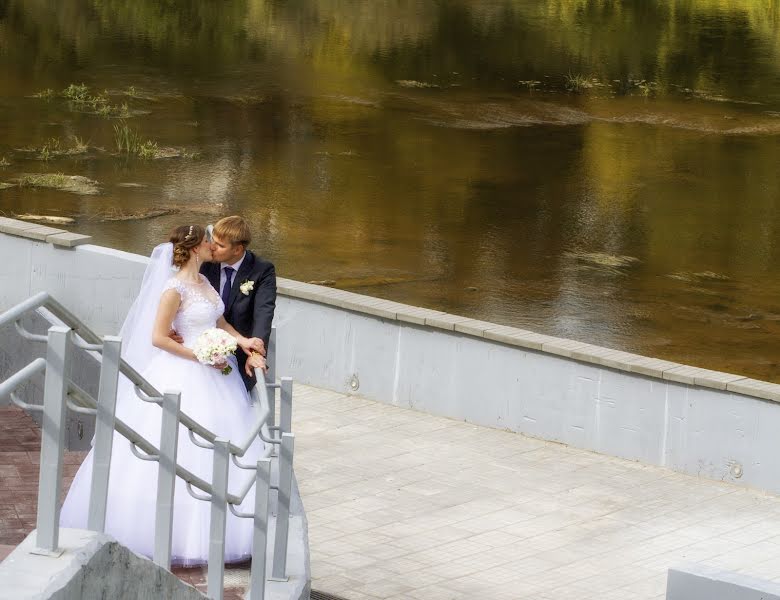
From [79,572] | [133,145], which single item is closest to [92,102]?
[133,145]

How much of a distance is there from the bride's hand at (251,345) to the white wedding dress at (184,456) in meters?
0.17

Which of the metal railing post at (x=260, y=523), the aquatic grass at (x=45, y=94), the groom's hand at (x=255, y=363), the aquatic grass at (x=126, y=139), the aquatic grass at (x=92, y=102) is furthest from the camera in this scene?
the aquatic grass at (x=45, y=94)

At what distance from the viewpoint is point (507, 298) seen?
1881cm

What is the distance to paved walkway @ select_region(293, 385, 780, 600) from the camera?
883 cm

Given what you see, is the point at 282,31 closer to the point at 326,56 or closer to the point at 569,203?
the point at 326,56

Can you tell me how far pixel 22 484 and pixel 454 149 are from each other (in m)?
20.3

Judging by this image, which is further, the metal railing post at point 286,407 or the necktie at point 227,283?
the necktie at point 227,283

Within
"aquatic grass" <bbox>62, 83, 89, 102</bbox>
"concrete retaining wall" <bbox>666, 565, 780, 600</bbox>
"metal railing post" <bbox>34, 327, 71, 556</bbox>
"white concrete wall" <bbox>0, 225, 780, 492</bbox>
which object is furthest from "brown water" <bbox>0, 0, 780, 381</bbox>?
"metal railing post" <bbox>34, 327, 71, 556</bbox>

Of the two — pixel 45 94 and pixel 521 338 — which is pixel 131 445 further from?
pixel 45 94

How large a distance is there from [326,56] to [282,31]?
4.27 meters

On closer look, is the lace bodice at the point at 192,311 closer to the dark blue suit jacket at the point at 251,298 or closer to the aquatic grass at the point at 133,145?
the dark blue suit jacket at the point at 251,298

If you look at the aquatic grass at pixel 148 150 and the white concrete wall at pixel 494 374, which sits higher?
the white concrete wall at pixel 494 374

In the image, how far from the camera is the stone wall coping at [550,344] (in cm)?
1059

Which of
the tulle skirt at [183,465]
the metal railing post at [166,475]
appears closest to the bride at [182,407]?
the tulle skirt at [183,465]
